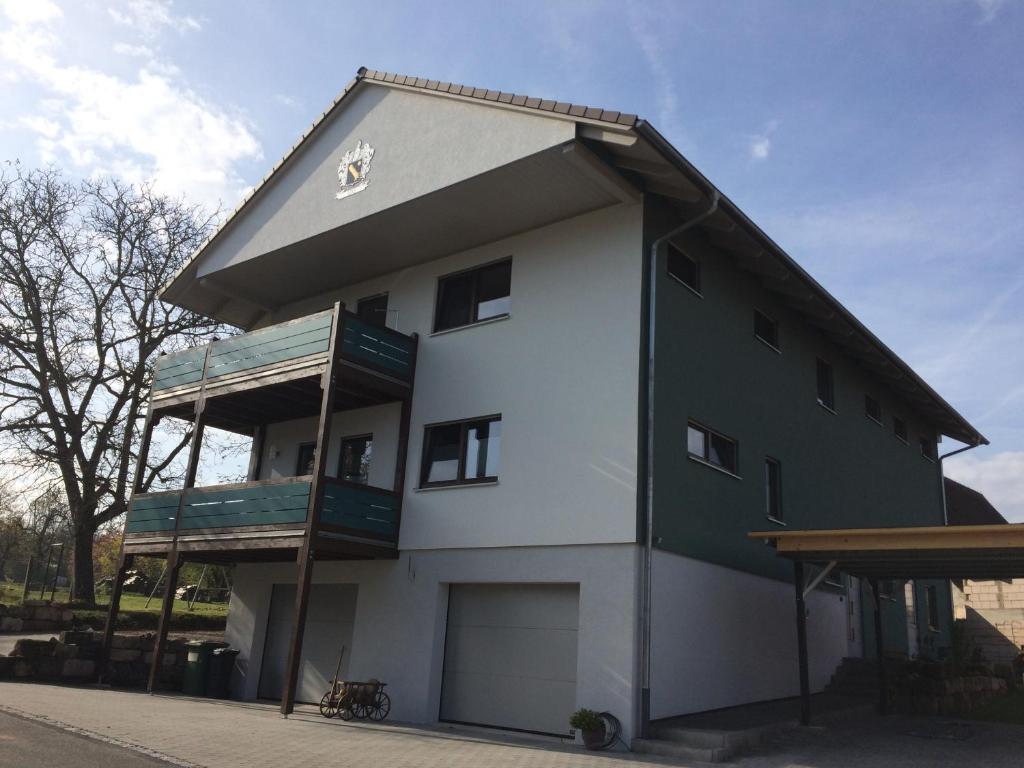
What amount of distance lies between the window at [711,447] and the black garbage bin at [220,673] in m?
9.37

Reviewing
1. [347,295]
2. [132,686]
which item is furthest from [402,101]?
[132,686]

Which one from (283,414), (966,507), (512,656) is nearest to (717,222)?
(512,656)

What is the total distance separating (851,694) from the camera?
53.1 feet

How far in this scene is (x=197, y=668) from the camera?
1584cm

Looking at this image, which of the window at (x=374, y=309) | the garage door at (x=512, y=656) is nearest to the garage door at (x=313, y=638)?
the garage door at (x=512, y=656)

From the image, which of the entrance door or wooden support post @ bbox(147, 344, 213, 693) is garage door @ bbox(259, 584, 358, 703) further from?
the entrance door

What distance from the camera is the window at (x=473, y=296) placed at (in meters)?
14.7

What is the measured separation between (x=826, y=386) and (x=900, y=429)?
5609mm

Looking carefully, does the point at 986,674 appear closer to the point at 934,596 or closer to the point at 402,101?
the point at 934,596

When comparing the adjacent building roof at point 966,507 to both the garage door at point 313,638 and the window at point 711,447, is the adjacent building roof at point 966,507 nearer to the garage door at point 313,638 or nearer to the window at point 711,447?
the window at point 711,447

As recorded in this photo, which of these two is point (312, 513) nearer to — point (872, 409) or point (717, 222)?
point (717, 222)

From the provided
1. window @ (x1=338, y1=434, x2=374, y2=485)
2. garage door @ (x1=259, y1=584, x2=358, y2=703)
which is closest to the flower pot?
garage door @ (x1=259, y1=584, x2=358, y2=703)

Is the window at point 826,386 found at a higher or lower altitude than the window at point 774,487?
higher

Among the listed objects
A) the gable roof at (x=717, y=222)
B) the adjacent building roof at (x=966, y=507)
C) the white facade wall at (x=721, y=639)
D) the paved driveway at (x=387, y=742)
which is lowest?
the paved driveway at (x=387, y=742)
